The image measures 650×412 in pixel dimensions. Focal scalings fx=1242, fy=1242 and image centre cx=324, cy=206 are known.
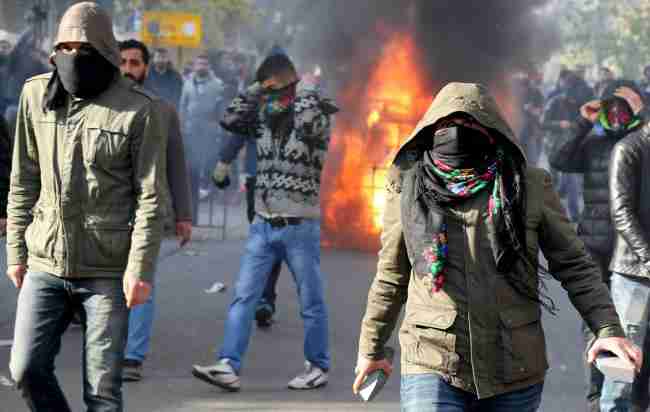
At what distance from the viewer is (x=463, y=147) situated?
3857 millimetres

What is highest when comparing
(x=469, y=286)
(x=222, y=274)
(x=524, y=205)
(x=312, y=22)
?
(x=312, y=22)

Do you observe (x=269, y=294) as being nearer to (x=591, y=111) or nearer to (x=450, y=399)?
(x=591, y=111)

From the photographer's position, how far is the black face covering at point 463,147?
12.6ft

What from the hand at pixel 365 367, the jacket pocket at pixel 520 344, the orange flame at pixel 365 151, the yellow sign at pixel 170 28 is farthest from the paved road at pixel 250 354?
the yellow sign at pixel 170 28

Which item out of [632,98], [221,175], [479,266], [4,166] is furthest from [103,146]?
[632,98]

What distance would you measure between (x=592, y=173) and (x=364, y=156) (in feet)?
22.3

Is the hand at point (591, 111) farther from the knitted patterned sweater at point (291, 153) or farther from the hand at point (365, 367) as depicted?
the hand at point (365, 367)

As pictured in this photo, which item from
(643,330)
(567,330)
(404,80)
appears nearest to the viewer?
(643,330)

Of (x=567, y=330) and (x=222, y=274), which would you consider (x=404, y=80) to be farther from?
(x=567, y=330)

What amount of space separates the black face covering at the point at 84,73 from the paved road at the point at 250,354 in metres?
2.10

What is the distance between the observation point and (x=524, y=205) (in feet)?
12.7

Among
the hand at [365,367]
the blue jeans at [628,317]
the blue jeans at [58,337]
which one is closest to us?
the hand at [365,367]

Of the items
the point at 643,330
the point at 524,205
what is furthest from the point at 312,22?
the point at 524,205

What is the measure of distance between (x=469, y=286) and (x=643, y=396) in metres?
2.93
